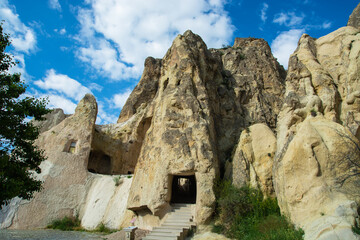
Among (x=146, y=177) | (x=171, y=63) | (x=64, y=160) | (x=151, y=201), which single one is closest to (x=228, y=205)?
(x=151, y=201)

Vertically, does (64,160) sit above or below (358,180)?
above

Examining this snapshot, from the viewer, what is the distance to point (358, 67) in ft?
43.1

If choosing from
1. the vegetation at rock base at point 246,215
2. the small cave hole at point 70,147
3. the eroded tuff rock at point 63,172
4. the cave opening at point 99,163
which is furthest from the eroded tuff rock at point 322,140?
the cave opening at point 99,163

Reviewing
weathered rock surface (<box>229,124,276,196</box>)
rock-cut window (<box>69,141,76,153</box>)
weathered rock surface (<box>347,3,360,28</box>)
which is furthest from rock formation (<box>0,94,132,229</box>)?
weathered rock surface (<box>347,3,360,28</box>)

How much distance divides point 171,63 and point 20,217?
14.4 m

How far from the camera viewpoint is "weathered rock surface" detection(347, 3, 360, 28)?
17.2 m

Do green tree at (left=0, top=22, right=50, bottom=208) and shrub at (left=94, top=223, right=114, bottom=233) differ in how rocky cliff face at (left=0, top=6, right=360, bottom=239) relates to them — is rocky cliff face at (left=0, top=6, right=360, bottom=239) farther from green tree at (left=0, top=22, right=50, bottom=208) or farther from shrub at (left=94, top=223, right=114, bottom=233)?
green tree at (left=0, top=22, right=50, bottom=208)

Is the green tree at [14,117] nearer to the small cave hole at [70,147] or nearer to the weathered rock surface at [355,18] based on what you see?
the small cave hole at [70,147]

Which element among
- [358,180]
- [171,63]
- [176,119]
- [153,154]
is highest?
[171,63]

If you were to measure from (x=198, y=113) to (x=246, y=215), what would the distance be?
625 centimetres

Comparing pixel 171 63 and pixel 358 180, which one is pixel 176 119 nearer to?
pixel 171 63

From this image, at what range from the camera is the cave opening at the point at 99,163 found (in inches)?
992

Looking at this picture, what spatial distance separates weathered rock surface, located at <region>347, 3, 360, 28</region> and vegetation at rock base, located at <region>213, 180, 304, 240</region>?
13.2 m

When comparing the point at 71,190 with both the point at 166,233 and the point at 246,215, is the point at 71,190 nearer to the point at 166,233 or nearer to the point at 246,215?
the point at 166,233
